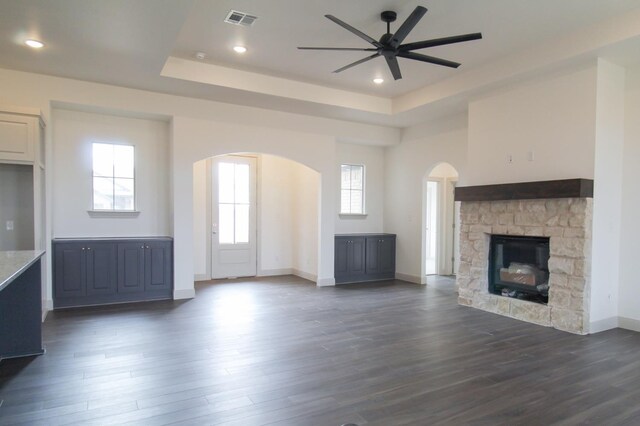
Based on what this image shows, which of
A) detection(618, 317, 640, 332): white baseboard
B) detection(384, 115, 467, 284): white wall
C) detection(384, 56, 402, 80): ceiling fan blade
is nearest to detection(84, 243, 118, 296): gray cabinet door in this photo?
detection(384, 56, 402, 80): ceiling fan blade

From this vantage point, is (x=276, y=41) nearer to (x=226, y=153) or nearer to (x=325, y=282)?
(x=226, y=153)

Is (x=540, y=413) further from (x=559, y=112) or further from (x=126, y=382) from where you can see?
(x=559, y=112)

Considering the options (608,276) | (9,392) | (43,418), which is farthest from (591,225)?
(9,392)

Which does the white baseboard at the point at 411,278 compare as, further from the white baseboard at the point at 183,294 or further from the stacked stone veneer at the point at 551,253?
the white baseboard at the point at 183,294

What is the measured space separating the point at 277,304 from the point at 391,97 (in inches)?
160

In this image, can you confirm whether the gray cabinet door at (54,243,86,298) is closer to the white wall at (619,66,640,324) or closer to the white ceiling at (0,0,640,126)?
the white ceiling at (0,0,640,126)

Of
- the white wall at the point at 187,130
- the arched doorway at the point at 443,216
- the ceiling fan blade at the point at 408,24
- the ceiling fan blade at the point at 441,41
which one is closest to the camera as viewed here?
the ceiling fan blade at the point at 408,24

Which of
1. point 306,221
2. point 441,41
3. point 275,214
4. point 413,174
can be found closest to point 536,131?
point 441,41

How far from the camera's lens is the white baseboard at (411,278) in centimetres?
762

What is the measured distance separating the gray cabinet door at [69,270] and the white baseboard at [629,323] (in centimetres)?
708

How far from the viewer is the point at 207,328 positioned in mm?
4566

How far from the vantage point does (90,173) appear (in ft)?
19.4

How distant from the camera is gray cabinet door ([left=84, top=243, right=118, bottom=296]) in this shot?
5535 millimetres

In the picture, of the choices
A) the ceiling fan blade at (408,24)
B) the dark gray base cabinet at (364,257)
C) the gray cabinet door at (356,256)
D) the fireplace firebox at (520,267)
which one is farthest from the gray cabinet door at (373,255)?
the ceiling fan blade at (408,24)
